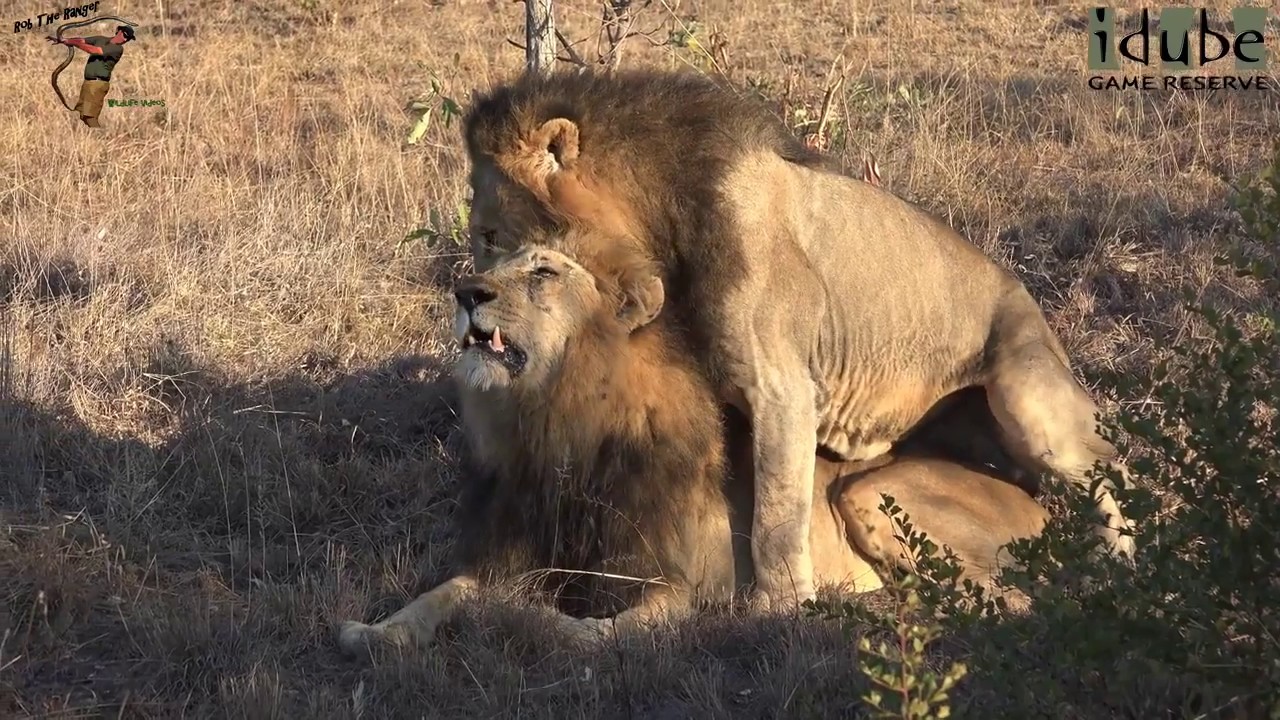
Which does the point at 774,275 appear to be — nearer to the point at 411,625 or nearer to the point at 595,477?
the point at 595,477

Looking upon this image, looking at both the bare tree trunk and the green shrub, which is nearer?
the green shrub

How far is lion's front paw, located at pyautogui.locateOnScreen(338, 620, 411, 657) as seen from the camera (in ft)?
13.1

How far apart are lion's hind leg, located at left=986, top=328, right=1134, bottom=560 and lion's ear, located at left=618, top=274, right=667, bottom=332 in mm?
1172

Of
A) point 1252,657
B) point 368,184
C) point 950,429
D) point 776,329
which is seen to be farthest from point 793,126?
point 1252,657

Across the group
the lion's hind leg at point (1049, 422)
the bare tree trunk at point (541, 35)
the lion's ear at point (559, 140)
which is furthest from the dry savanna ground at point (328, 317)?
the lion's ear at point (559, 140)

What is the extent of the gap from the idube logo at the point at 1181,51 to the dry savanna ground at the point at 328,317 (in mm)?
230

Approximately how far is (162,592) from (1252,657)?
2.91 metres

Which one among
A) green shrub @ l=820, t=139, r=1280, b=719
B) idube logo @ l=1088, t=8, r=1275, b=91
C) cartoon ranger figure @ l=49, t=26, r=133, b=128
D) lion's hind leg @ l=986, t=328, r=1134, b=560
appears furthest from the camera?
cartoon ranger figure @ l=49, t=26, r=133, b=128

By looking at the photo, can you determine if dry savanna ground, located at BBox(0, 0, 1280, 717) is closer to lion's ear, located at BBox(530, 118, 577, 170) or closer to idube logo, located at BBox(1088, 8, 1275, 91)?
idube logo, located at BBox(1088, 8, 1275, 91)

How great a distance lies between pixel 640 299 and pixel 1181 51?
23.8ft

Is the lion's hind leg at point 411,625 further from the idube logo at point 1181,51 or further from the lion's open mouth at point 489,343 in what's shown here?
the idube logo at point 1181,51

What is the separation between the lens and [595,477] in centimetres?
432

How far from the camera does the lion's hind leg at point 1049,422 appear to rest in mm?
4656

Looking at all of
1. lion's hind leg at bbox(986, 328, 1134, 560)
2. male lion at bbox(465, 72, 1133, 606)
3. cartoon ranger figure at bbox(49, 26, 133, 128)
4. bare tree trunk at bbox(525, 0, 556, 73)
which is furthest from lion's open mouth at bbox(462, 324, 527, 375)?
cartoon ranger figure at bbox(49, 26, 133, 128)
